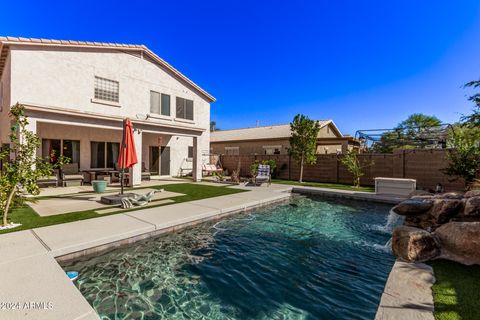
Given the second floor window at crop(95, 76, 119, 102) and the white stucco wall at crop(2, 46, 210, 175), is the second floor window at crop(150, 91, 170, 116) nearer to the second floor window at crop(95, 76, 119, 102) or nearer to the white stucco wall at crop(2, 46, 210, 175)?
the white stucco wall at crop(2, 46, 210, 175)

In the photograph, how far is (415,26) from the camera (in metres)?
11.5

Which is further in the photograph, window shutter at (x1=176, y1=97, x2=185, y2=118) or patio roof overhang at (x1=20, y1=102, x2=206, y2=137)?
window shutter at (x1=176, y1=97, x2=185, y2=118)

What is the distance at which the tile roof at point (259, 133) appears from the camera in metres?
23.4

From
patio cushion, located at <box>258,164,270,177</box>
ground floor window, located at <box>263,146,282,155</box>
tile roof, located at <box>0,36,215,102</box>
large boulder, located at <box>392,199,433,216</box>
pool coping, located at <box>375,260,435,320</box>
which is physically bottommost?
pool coping, located at <box>375,260,435,320</box>

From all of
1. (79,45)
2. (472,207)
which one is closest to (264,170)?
(472,207)

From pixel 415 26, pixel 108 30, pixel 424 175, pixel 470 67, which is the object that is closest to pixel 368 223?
pixel 424 175

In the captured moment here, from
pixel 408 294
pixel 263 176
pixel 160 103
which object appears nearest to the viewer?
pixel 408 294

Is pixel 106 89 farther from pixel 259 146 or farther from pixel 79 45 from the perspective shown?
pixel 259 146

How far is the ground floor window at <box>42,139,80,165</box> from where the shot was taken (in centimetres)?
1295

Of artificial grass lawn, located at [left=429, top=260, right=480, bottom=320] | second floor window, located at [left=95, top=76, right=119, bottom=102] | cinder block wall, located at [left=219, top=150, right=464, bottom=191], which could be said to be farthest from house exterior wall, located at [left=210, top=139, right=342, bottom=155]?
artificial grass lawn, located at [left=429, top=260, right=480, bottom=320]

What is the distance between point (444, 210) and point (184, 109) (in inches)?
654

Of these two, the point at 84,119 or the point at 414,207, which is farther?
the point at 84,119

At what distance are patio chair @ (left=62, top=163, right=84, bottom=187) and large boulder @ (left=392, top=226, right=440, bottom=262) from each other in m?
14.2

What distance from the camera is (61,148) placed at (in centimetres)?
1336
